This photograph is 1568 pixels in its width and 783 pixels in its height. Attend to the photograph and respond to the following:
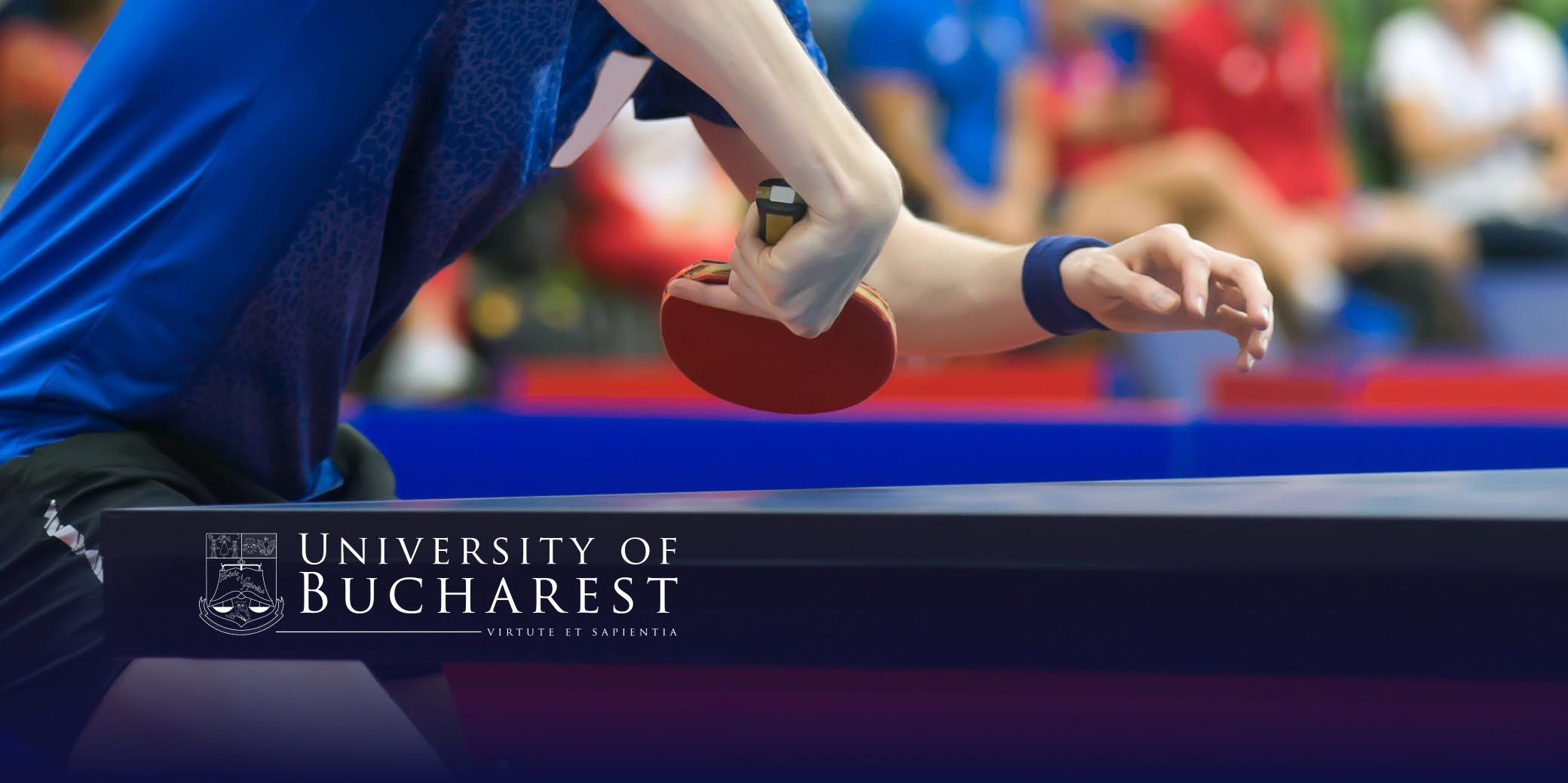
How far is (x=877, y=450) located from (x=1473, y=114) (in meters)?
3.46

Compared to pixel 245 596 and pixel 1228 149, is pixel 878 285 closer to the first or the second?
pixel 245 596

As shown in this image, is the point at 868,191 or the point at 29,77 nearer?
the point at 868,191

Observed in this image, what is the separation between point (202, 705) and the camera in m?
0.78

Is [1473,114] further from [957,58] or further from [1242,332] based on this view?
[1242,332]

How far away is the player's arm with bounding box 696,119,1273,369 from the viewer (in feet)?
3.14

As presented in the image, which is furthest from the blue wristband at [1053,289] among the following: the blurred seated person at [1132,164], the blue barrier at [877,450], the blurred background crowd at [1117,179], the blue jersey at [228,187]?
the blurred seated person at [1132,164]

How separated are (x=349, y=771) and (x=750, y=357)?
348mm

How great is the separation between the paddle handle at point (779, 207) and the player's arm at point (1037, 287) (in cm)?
2

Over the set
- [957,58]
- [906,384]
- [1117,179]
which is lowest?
[906,384]

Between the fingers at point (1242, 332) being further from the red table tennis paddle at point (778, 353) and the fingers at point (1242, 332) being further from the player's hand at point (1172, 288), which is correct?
the red table tennis paddle at point (778, 353)

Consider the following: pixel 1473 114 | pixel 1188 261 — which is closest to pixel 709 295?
pixel 1188 261

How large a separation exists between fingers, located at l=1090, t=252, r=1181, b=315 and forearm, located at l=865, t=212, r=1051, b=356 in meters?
0.08

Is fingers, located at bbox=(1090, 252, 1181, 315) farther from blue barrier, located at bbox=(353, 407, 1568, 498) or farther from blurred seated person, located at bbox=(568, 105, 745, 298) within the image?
blurred seated person, located at bbox=(568, 105, 745, 298)

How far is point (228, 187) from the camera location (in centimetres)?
88
